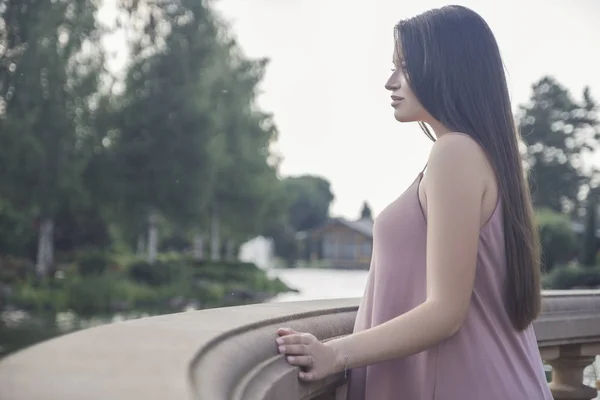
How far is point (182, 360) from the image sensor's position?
1154mm

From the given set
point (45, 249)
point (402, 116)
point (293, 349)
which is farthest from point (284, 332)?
point (45, 249)

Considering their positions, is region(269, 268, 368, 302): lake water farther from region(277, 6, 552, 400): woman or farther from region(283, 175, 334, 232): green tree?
region(283, 175, 334, 232): green tree

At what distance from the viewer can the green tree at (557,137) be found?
42062mm

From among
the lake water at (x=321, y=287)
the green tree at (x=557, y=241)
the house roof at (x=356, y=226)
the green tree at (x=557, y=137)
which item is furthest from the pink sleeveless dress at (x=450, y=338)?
the house roof at (x=356, y=226)

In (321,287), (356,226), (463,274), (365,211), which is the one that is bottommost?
(321,287)

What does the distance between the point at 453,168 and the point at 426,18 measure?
13.6 inches

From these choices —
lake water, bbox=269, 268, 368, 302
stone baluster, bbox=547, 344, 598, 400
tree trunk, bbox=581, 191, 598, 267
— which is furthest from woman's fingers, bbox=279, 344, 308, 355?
tree trunk, bbox=581, 191, 598, 267

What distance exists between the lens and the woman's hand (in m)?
1.49

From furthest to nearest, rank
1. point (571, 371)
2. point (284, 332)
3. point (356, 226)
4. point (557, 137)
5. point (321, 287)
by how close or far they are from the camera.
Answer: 1. point (356, 226)
2. point (557, 137)
3. point (321, 287)
4. point (571, 371)
5. point (284, 332)

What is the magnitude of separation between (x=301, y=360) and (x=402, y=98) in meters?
0.58

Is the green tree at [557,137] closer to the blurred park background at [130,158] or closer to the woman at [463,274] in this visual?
the blurred park background at [130,158]

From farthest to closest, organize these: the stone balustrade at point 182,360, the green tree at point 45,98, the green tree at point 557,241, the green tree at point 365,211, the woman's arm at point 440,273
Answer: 1. the green tree at point 365,211
2. the green tree at point 557,241
3. the green tree at point 45,98
4. the woman's arm at point 440,273
5. the stone balustrade at point 182,360

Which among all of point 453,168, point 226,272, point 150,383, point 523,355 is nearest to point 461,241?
point 453,168

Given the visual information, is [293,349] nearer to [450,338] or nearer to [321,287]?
[450,338]
